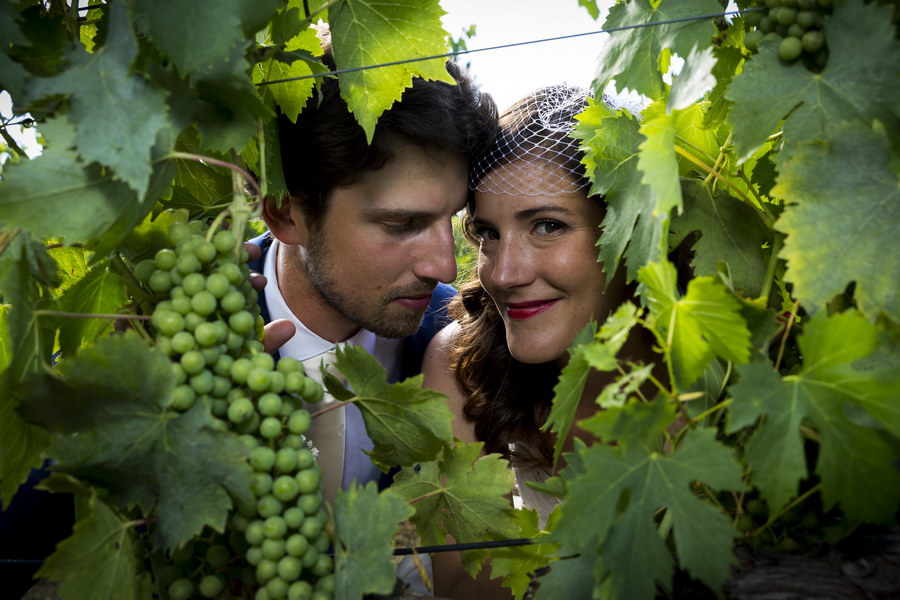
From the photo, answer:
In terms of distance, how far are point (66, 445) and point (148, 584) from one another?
227mm

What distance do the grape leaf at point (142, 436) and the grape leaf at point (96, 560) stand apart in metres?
0.04

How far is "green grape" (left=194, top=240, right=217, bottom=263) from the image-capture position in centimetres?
86

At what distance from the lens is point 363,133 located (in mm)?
1987

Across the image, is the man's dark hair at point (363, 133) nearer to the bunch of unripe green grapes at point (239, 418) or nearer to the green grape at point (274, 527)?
the bunch of unripe green grapes at point (239, 418)

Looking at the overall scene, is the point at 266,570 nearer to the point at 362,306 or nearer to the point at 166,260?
the point at 166,260

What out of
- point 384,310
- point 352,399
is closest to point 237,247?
point 352,399

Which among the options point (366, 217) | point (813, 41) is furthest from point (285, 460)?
point (366, 217)

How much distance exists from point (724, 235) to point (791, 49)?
278 mm

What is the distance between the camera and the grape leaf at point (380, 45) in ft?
3.61

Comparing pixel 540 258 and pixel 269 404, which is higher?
pixel 269 404

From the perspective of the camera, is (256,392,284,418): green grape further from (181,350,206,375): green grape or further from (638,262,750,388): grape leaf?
(638,262,750,388): grape leaf

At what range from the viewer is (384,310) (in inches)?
81.7

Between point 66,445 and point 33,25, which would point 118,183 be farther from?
point 33,25

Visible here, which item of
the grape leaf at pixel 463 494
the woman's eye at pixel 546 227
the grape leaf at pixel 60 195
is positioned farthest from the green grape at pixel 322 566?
the woman's eye at pixel 546 227
